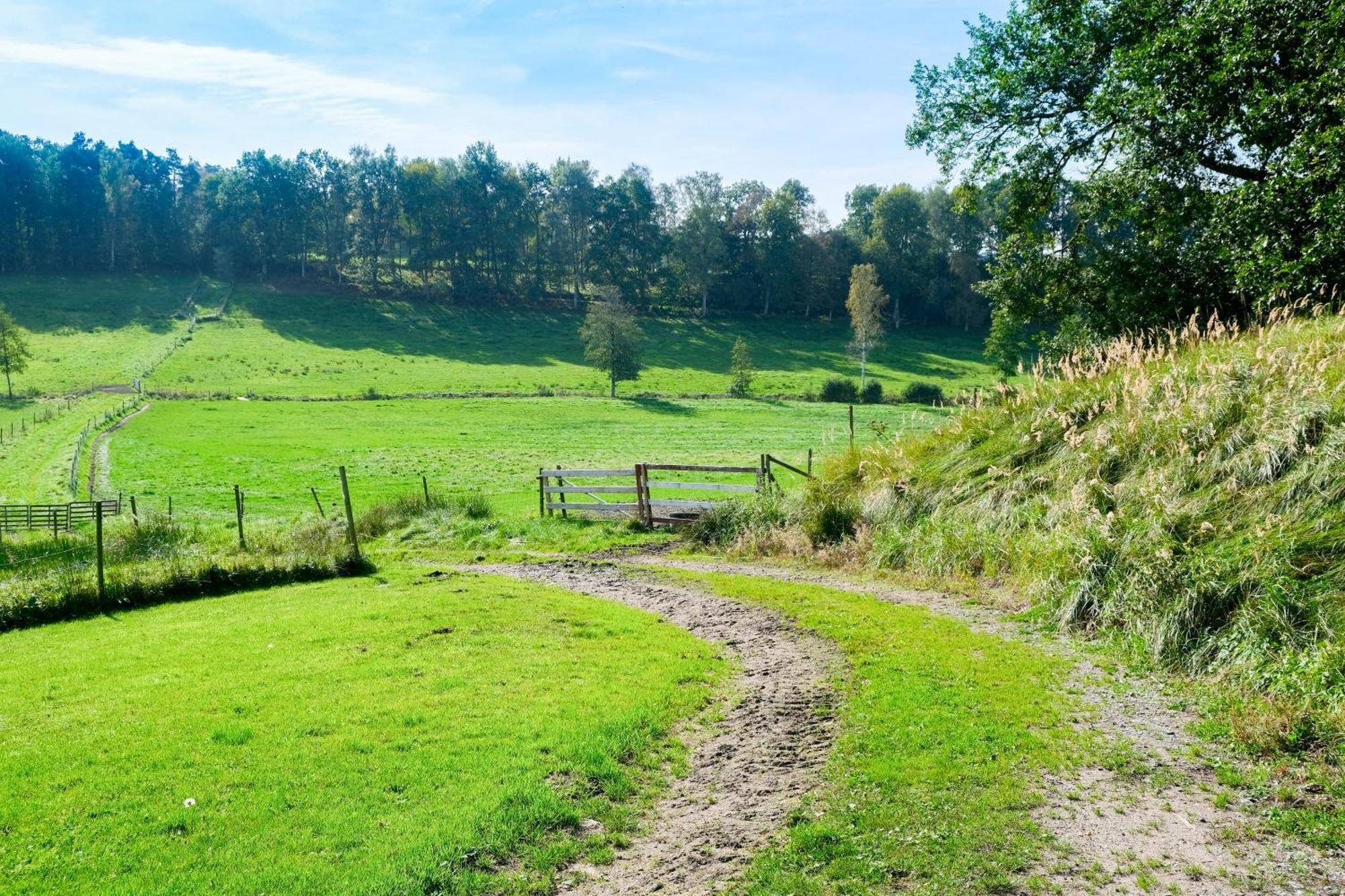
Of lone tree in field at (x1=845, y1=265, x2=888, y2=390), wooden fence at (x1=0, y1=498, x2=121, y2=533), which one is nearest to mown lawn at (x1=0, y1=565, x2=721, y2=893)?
wooden fence at (x1=0, y1=498, x2=121, y2=533)

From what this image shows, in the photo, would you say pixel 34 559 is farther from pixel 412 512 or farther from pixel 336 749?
pixel 336 749

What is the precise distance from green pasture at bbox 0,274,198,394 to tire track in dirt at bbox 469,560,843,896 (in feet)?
209

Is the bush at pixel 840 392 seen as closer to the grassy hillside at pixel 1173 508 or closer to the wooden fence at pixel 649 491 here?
the wooden fence at pixel 649 491

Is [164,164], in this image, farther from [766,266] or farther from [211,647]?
[211,647]

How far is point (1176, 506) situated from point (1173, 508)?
0.45 ft

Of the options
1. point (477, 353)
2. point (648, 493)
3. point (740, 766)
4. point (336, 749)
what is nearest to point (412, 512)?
point (648, 493)

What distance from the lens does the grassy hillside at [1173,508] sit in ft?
25.9

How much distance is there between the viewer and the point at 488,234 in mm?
96188

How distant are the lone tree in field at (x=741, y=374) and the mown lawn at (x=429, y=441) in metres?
3.37

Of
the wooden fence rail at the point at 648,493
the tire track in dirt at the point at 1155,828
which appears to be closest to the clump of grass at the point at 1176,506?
the tire track in dirt at the point at 1155,828

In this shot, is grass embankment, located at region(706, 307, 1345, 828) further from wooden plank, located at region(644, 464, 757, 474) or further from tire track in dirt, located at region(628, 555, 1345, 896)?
wooden plank, located at region(644, 464, 757, 474)

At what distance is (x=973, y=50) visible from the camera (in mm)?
21609

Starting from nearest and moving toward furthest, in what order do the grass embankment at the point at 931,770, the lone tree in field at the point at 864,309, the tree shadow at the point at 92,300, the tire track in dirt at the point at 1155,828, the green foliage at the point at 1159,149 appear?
the tire track in dirt at the point at 1155,828
the grass embankment at the point at 931,770
the green foliage at the point at 1159,149
the lone tree in field at the point at 864,309
the tree shadow at the point at 92,300

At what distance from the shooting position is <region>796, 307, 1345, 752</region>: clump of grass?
791cm
